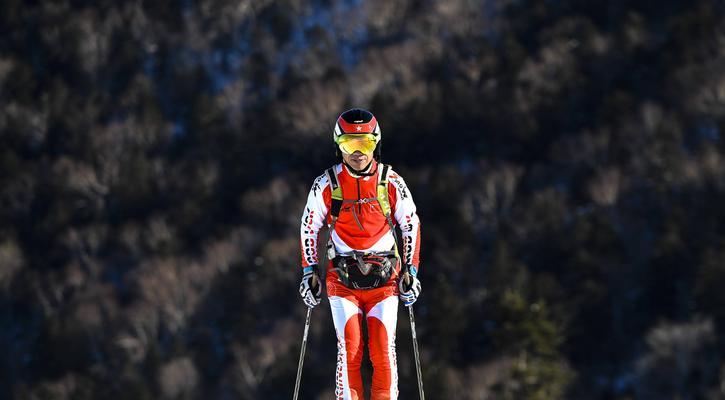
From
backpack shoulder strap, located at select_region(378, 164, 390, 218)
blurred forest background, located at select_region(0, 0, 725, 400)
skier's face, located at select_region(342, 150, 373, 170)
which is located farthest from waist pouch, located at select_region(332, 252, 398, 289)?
blurred forest background, located at select_region(0, 0, 725, 400)

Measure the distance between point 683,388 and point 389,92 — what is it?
7508 centimetres

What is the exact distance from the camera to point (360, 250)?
614 inches

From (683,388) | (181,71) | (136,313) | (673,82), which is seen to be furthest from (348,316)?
(181,71)

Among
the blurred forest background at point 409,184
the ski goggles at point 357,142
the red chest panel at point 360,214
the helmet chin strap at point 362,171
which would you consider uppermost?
the blurred forest background at point 409,184

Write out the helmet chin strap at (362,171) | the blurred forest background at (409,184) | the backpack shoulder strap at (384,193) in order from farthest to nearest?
the blurred forest background at (409,184), the backpack shoulder strap at (384,193), the helmet chin strap at (362,171)

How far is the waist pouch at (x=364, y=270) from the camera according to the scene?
50.5 feet

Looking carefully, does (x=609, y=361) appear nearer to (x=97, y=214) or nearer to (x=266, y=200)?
(x=266, y=200)

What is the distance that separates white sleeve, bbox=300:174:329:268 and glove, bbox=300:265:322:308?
0.21 m

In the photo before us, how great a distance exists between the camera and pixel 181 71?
18238 cm

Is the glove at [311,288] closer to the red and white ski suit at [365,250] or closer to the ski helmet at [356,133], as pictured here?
the red and white ski suit at [365,250]

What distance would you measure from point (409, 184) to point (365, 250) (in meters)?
121

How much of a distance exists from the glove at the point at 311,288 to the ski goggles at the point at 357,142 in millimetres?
1753

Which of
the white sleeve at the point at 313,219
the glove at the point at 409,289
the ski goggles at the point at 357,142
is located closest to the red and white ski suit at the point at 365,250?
the white sleeve at the point at 313,219

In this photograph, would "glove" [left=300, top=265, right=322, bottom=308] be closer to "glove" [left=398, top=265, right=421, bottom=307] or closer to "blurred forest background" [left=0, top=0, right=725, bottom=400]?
"glove" [left=398, top=265, right=421, bottom=307]
